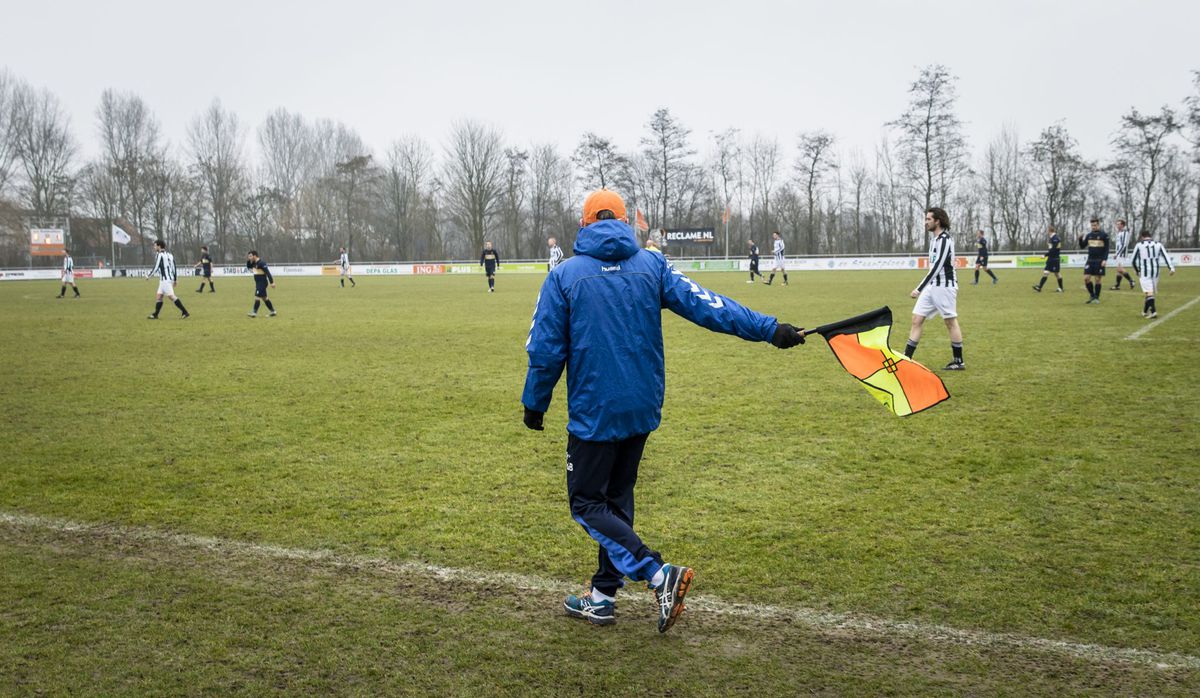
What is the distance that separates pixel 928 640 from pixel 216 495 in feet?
16.2

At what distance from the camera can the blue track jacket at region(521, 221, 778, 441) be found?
3738mm

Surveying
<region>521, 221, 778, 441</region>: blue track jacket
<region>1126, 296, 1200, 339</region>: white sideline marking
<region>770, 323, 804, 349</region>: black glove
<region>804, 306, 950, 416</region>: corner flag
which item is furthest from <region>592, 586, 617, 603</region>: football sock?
<region>1126, 296, 1200, 339</region>: white sideline marking

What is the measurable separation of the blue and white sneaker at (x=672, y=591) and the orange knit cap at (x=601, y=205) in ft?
5.53

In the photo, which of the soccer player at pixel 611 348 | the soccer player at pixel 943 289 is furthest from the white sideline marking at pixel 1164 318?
the soccer player at pixel 611 348

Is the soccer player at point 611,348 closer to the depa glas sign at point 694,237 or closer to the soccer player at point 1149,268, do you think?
the soccer player at point 1149,268

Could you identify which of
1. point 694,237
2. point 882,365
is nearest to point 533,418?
point 882,365

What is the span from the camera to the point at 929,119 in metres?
63.5

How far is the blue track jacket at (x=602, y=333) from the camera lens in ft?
12.3

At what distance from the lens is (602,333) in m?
3.75

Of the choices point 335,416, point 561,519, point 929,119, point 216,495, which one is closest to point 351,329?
point 335,416

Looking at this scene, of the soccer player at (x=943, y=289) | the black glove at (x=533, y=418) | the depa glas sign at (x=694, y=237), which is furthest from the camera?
the depa glas sign at (x=694, y=237)

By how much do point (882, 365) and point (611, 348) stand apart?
160cm

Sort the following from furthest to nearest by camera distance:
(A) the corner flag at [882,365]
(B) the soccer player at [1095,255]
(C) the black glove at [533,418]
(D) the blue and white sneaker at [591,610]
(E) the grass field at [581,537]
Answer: (B) the soccer player at [1095,255] → (A) the corner flag at [882,365] → (D) the blue and white sneaker at [591,610] → (C) the black glove at [533,418] → (E) the grass field at [581,537]

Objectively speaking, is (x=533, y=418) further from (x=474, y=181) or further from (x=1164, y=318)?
(x=474, y=181)
